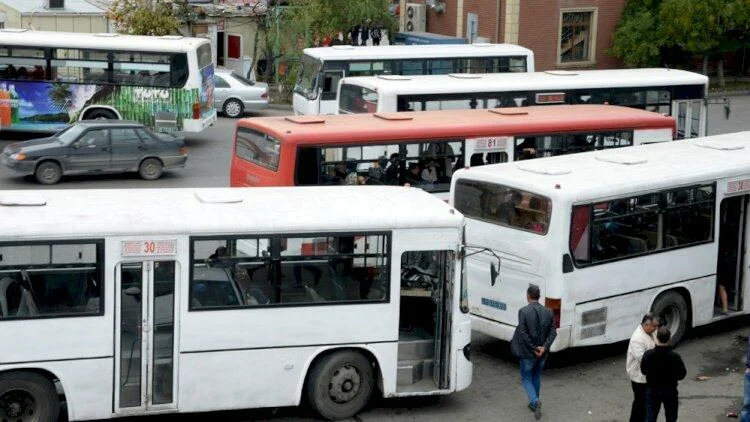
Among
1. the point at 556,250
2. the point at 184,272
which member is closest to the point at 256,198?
the point at 184,272

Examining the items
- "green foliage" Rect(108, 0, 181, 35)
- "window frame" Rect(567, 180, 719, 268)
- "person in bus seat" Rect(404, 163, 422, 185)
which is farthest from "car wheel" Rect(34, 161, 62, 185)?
"window frame" Rect(567, 180, 719, 268)

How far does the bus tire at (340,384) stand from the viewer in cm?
1255

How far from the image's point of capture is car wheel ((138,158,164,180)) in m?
25.7

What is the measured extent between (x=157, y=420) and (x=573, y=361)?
5415 mm

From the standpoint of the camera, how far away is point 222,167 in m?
27.5

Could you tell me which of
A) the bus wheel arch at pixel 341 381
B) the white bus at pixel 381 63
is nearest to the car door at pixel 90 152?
the white bus at pixel 381 63

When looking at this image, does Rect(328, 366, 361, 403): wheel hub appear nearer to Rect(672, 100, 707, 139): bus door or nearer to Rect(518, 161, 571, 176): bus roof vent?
Rect(518, 161, 571, 176): bus roof vent

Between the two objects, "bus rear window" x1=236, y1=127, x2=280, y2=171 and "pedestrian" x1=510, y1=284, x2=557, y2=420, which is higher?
"bus rear window" x1=236, y1=127, x2=280, y2=171

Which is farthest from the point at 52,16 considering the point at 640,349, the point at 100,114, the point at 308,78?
the point at 640,349

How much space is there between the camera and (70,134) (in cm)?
2500

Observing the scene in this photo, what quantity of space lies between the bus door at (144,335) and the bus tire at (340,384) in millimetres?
1481

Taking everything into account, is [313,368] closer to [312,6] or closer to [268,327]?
[268,327]

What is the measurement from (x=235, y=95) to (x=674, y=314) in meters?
20.8

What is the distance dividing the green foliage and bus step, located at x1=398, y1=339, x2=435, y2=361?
86.1 feet
